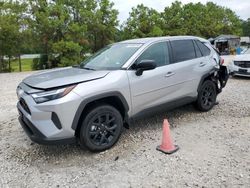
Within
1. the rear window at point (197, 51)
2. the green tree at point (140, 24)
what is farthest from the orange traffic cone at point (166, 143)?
the green tree at point (140, 24)

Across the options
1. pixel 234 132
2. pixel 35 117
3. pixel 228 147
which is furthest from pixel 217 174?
pixel 35 117

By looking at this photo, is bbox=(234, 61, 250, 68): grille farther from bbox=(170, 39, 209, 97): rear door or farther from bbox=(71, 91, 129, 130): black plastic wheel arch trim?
bbox=(71, 91, 129, 130): black plastic wheel arch trim

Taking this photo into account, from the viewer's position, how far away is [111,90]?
3.92 m

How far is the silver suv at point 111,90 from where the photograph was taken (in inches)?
140

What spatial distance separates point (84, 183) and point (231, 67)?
8.71 meters

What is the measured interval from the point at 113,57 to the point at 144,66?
2.57 ft

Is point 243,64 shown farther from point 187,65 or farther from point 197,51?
point 187,65

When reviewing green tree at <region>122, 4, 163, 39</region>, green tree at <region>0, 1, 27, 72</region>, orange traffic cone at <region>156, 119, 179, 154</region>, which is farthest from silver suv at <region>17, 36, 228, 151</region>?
green tree at <region>122, 4, 163, 39</region>

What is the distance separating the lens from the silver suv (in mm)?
3551

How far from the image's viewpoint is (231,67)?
10.3 meters

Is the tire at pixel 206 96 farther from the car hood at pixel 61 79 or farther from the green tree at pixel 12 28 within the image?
the green tree at pixel 12 28

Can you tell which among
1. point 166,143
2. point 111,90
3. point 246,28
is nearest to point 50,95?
point 111,90

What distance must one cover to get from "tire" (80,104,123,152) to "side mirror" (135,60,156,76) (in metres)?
0.72

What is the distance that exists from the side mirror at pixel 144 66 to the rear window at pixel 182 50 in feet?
3.08
